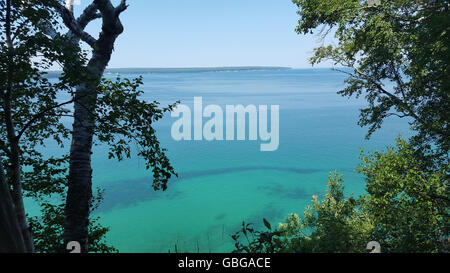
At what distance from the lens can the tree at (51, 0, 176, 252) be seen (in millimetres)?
5078

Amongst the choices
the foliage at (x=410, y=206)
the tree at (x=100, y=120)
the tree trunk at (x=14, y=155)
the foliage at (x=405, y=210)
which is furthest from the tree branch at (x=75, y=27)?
the foliage at (x=410, y=206)

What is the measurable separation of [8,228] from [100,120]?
2568mm

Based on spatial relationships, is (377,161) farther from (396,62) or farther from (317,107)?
(317,107)

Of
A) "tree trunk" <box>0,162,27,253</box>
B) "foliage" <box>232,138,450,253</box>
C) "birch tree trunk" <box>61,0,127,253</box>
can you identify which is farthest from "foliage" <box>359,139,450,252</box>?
"tree trunk" <box>0,162,27,253</box>

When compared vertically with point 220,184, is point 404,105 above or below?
above

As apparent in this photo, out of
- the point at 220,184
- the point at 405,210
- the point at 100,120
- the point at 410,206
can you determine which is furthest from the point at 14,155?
the point at 220,184

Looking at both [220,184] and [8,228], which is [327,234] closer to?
[8,228]

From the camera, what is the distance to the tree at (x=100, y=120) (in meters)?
5.08

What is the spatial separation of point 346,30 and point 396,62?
3378 mm

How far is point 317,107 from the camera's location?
82.9 m

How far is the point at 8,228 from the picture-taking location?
10.6 ft

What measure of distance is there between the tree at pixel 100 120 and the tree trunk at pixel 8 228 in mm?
1843

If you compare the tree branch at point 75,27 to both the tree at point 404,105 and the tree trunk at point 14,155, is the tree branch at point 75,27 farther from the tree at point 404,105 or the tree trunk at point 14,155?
the tree at point 404,105
